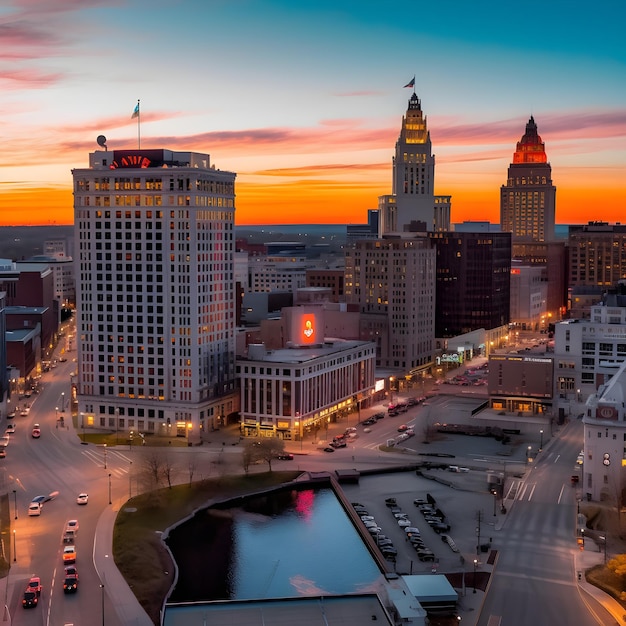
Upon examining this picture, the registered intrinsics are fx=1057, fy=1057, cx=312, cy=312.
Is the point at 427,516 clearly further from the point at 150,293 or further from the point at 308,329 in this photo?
the point at 308,329

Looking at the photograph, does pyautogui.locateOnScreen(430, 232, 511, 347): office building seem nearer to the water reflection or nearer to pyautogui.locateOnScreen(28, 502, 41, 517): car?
the water reflection

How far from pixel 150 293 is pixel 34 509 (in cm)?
3867

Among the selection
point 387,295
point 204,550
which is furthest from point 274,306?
point 204,550

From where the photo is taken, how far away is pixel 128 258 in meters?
122

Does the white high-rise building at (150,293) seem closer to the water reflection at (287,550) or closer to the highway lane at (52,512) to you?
the highway lane at (52,512)

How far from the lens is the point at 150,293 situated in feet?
400

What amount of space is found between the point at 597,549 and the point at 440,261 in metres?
121

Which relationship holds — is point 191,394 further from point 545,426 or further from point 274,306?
point 274,306

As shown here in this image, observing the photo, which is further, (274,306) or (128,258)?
(274,306)

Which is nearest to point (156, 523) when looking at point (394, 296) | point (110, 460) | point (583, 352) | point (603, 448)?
point (110, 460)

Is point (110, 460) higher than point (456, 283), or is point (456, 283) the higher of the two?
point (456, 283)

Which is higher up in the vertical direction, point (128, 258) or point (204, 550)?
point (128, 258)

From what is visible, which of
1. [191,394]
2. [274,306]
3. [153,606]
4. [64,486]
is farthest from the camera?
[274,306]

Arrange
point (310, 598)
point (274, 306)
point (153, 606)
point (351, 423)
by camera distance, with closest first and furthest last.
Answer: point (310, 598) < point (153, 606) < point (351, 423) < point (274, 306)
